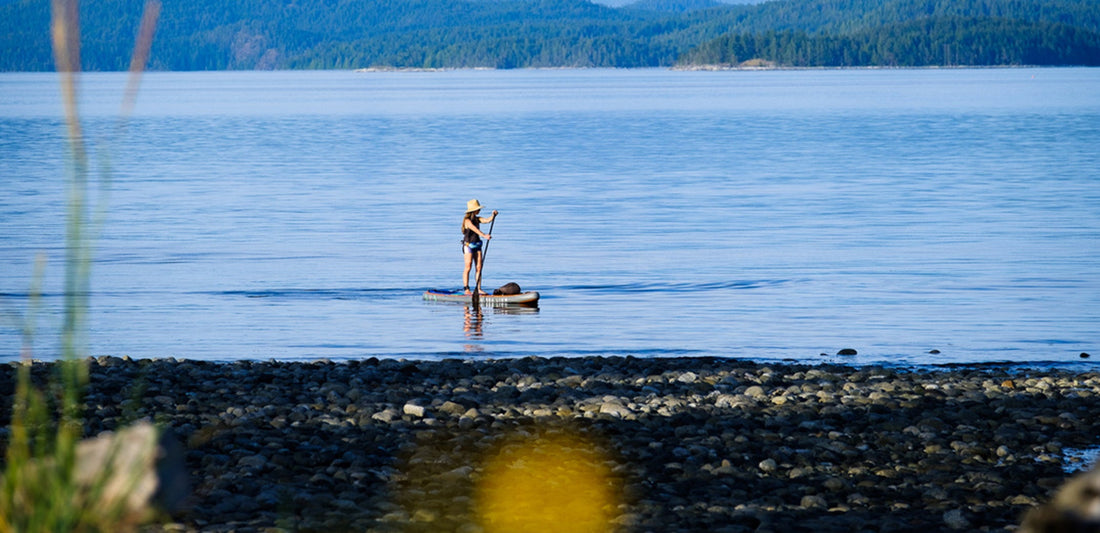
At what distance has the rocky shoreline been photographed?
895cm

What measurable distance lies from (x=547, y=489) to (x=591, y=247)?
828 inches

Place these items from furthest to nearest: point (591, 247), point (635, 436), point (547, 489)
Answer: point (591, 247) → point (635, 436) → point (547, 489)

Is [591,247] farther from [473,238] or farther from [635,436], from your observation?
[635,436]

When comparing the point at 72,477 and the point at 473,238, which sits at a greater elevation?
the point at 72,477

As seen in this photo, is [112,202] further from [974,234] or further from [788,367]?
[788,367]

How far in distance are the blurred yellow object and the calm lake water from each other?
378 centimetres

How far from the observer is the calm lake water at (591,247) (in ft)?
65.8

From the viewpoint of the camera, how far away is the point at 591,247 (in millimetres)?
30562

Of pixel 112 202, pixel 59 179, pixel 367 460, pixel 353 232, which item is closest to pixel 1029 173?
pixel 353 232

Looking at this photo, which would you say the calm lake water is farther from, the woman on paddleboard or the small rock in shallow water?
the small rock in shallow water

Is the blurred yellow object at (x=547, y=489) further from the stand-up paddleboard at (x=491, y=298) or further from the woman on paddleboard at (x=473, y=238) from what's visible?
the woman on paddleboard at (x=473, y=238)

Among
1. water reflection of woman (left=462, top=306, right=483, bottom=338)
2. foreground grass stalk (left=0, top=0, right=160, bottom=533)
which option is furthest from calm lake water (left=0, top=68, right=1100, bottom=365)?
foreground grass stalk (left=0, top=0, right=160, bottom=533)

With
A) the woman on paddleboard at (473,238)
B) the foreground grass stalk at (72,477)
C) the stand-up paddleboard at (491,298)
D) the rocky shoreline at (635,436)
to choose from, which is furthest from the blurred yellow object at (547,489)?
the woman on paddleboard at (473,238)

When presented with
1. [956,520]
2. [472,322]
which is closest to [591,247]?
[472,322]
